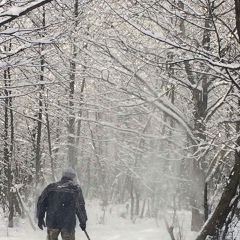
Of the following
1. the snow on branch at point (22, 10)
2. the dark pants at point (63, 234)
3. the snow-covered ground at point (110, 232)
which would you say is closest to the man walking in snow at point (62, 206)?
the dark pants at point (63, 234)

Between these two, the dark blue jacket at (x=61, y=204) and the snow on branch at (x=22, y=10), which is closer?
the snow on branch at (x=22, y=10)

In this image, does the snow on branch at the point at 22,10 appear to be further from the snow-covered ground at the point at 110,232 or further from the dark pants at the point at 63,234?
the snow-covered ground at the point at 110,232

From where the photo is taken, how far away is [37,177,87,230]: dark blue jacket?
6.92 m

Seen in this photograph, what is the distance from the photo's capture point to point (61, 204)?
6.93m

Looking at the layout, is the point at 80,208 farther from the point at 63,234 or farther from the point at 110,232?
the point at 110,232

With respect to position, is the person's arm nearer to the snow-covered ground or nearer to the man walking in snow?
the man walking in snow

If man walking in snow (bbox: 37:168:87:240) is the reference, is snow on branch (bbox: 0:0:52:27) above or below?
above

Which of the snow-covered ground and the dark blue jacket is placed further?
the snow-covered ground

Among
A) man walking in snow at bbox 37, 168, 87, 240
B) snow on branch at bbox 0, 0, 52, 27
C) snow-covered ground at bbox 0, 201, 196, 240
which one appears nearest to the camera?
snow on branch at bbox 0, 0, 52, 27

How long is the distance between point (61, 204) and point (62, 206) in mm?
36

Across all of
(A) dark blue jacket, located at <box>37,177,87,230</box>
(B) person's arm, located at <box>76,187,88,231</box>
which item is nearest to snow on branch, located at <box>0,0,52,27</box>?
(A) dark blue jacket, located at <box>37,177,87,230</box>

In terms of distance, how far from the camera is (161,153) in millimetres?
9547

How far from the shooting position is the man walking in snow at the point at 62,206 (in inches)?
273

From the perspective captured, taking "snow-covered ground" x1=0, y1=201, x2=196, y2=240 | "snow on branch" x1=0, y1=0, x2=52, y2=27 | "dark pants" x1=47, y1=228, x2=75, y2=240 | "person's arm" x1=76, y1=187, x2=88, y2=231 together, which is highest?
"snow on branch" x1=0, y1=0, x2=52, y2=27
